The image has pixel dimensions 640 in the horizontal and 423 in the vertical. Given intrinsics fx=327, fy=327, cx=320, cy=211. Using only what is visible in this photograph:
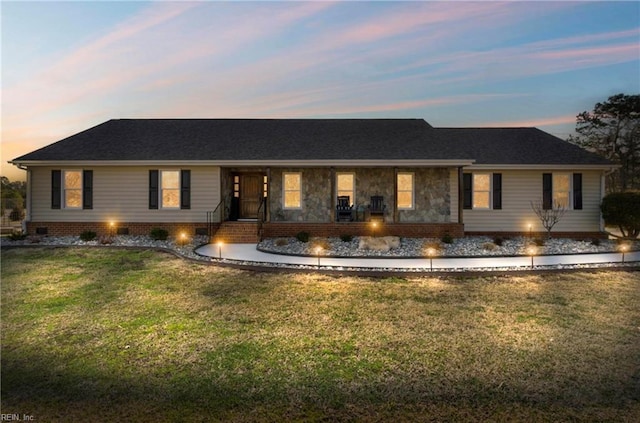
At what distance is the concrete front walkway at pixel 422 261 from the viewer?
9422 mm

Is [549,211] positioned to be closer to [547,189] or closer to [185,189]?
[547,189]

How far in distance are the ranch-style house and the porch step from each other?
36cm

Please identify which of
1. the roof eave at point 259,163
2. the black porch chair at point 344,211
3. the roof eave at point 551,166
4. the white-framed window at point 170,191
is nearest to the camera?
the roof eave at point 259,163

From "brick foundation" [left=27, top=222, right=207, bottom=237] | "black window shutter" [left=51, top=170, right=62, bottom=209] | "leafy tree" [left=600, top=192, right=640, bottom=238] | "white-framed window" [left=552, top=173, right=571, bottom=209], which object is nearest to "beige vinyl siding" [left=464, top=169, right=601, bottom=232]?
"white-framed window" [left=552, top=173, right=571, bottom=209]

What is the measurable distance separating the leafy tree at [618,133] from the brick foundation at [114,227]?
34258mm

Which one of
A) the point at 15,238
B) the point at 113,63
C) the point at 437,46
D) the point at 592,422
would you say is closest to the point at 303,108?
the point at 437,46

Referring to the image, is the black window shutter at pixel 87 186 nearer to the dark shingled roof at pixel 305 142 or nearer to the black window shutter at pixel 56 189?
the dark shingled roof at pixel 305 142

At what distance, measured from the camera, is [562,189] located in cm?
1505

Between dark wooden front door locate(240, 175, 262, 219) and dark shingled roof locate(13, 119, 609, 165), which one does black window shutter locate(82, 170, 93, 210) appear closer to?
dark shingled roof locate(13, 119, 609, 165)

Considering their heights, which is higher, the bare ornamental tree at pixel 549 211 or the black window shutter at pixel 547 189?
the black window shutter at pixel 547 189

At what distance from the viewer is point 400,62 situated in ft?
61.9

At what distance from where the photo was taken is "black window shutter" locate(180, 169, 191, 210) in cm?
1469

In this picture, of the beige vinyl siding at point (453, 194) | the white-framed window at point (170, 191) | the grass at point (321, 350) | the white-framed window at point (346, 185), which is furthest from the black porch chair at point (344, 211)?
the white-framed window at point (170, 191)

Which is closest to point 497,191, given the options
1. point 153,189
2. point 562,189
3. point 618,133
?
point 562,189
